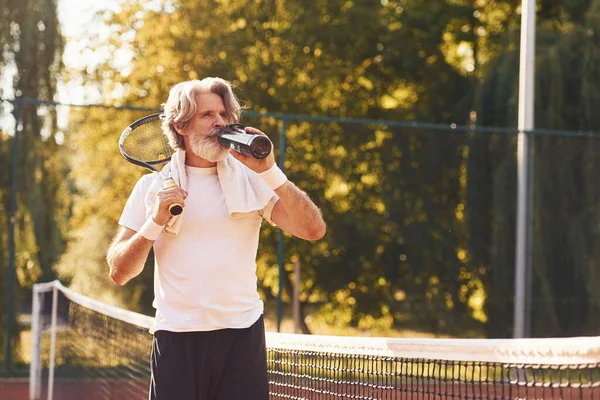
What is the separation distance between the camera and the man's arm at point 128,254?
296 centimetres

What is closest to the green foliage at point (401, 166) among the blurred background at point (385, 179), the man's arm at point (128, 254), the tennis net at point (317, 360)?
the blurred background at point (385, 179)

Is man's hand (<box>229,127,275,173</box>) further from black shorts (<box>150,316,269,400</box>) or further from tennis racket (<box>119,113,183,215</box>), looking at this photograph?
tennis racket (<box>119,113,183,215</box>)

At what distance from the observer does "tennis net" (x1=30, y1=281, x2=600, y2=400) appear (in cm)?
307

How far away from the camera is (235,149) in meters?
2.76

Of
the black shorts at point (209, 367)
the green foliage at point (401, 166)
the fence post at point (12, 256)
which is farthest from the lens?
the green foliage at point (401, 166)

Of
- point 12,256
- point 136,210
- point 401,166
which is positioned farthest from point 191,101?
point 401,166

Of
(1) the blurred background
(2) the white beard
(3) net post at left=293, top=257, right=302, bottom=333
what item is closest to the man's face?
(2) the white beard

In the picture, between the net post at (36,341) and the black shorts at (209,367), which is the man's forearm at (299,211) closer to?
the black shorts at (209,367)

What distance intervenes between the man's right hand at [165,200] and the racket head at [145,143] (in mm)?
641

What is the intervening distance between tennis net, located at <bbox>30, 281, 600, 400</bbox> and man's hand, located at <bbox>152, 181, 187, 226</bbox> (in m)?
0.99

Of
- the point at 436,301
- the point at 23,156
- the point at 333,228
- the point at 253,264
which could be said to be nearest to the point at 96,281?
the point at 23,156

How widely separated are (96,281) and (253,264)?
9712 mm

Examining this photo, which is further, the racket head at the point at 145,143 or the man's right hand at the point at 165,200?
the racket head at the point at 145,143

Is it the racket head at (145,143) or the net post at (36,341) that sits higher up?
the racket head at (145,143)
